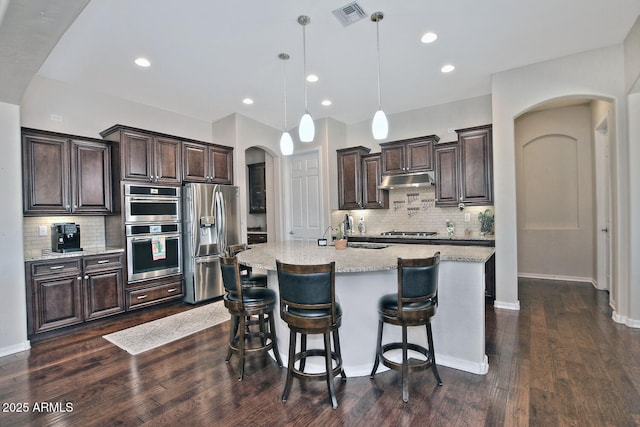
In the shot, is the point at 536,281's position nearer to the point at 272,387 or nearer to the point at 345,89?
the point at 345,89

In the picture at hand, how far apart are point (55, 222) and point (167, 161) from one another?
1545mm

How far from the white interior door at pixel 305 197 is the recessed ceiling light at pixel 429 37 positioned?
117 inches

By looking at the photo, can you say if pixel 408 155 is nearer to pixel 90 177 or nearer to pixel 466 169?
pixel 466 169

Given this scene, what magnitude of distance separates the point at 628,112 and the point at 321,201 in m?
4.26

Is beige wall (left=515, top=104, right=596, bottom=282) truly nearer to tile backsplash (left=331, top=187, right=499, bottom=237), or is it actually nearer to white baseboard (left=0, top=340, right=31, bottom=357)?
tile backsplash (left=331, top=187, right=499, bottom=237)

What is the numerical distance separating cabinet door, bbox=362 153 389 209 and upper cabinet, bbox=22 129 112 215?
3.97 metres

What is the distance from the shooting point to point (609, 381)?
2312mm

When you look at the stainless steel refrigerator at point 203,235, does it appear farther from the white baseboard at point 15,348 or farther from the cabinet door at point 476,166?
the cabinet door at point 476,166

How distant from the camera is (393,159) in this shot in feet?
17.6

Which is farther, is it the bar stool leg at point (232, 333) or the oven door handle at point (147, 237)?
the oven door handle at point (147, 237)

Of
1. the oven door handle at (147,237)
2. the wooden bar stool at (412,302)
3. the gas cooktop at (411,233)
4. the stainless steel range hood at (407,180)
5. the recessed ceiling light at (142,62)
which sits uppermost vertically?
the recessed ceiling light at (142,62)

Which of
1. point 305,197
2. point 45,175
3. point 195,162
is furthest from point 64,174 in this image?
point 305,197

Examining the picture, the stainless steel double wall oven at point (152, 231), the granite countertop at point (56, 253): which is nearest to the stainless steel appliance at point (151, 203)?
the stainless steel double wall oven at point (152, 231)

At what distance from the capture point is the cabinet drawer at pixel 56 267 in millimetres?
3326
